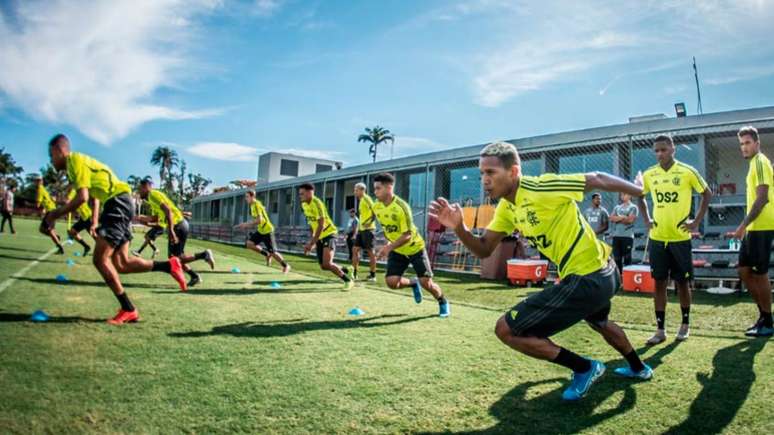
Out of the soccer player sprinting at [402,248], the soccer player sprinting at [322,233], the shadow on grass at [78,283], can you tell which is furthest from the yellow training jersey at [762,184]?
the shadow on grass at [78,283]

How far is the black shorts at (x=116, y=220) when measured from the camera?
501 cm

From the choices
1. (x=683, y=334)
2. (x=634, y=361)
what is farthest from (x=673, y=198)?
(x=634, y=361)

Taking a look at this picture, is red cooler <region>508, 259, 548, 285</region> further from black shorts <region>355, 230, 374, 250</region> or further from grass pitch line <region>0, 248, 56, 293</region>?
grass pitch line <region>0, 248, 56, 293</region>

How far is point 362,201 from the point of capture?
35.9 ft

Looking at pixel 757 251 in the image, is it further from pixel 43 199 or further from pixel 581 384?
pixel 43 199

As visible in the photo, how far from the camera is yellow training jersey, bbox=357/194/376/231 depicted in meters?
10.9

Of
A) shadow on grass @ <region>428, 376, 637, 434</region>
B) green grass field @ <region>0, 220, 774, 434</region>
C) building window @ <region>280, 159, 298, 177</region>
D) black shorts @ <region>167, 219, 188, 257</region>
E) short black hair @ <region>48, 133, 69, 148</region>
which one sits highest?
building window @ <region>280, 159, 298, 177</region>

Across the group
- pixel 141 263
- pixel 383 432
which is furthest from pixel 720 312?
pixel 141 263

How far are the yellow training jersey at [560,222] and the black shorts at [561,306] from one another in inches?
3.3

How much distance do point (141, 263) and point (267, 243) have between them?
602cm

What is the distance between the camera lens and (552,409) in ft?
9.13

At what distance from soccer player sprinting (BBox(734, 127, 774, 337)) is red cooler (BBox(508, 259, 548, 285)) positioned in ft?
16.9

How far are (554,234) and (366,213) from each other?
26.9ft

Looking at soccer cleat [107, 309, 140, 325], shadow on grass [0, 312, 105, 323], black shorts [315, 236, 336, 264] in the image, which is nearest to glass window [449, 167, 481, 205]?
black shorts [315, 236, 336, 264]
